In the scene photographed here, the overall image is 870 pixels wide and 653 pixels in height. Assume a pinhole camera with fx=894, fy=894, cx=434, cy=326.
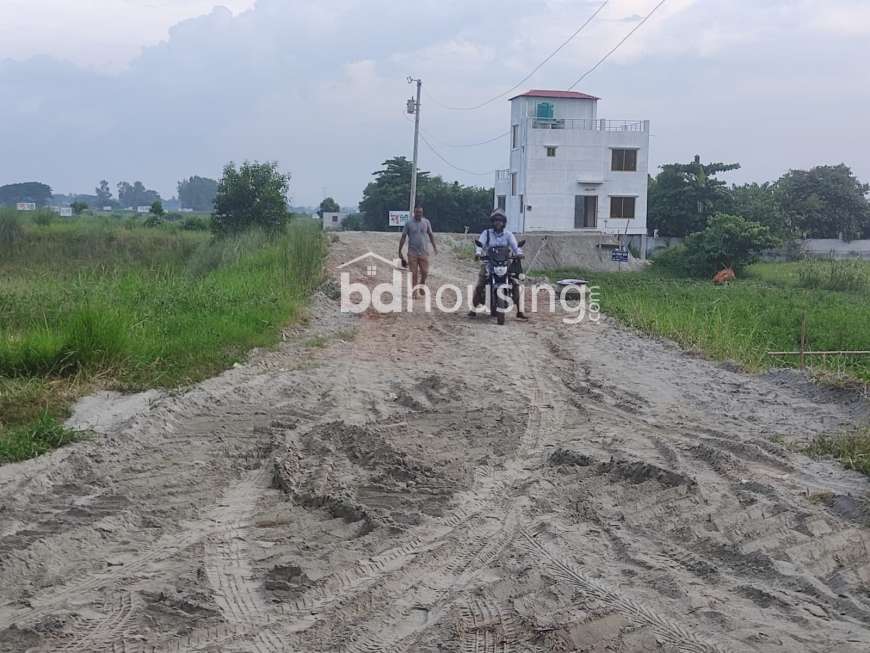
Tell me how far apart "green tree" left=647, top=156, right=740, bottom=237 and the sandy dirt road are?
4083 cm

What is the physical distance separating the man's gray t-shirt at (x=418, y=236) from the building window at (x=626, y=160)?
29.7 m

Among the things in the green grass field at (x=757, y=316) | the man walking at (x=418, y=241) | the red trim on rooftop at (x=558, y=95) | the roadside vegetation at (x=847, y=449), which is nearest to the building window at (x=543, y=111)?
the red trim on rooftop at (x=558, y=95)

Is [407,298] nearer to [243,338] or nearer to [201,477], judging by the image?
[243,338]

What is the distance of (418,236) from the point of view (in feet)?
52.0

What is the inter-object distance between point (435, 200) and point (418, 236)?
140ft

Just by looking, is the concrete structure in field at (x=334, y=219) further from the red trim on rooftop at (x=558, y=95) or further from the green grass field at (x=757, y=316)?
the green grass field at (x=757, y=316)

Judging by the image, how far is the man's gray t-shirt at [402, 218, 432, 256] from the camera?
52.0 feet

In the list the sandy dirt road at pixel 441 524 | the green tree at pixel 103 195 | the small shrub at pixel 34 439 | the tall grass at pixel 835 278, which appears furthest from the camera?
the green tree at pixel 103 195

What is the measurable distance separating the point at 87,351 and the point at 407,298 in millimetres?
8242

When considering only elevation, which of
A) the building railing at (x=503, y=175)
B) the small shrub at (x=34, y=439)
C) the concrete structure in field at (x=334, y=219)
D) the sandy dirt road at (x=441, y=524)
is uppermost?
the building railing at (x=503, y=175)

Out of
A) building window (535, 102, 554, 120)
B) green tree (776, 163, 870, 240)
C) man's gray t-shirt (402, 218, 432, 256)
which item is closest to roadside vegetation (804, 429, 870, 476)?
man's gray t-shirt (402, 218, 432, 256)

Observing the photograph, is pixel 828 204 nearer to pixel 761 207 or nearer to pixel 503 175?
pixel 761 207

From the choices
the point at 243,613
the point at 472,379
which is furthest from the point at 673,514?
the point at 472,379

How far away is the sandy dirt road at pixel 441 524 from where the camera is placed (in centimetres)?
386
